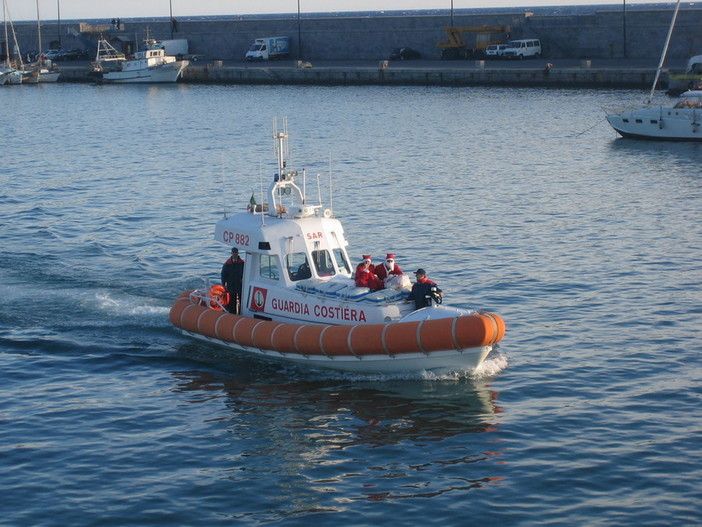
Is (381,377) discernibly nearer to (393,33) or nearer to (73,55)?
(393,33)

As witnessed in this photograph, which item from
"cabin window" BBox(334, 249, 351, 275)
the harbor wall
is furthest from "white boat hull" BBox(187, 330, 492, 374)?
the harbor wall

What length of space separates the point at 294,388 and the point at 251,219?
418cm

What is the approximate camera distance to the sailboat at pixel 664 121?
5550 cm

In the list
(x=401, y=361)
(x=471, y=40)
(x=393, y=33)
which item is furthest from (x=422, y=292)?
(x=393, y=33)

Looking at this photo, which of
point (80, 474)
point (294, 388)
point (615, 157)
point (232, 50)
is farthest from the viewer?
point (232, 50)

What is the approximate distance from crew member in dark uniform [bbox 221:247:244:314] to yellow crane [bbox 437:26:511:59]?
75.6 m

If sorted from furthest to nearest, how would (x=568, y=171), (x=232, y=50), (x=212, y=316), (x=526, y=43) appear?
(x=232, y=50) < (x=526, y=43) < (x=568, y=171) < (x=212, y=316)

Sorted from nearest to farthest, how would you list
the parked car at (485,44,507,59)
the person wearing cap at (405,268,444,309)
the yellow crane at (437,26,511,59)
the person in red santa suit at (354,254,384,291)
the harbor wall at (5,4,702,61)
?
1. the person wearing cap at (405,268,444,309)
2. the person in red santa suit at (354,254,384,291)
3. the harbor wall at (5,4,702,61)
4. the parked car at (485,44,507,59)
5. the yellow crane at (437,26,511,59)

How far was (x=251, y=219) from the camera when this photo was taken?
899 inches

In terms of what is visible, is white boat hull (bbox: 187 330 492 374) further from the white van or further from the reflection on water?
the white van

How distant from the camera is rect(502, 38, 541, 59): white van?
91.1 metres

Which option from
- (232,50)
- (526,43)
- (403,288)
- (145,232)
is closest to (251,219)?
(403,288)

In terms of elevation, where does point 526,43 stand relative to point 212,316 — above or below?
above

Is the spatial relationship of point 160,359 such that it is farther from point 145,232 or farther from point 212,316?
point 145,232
